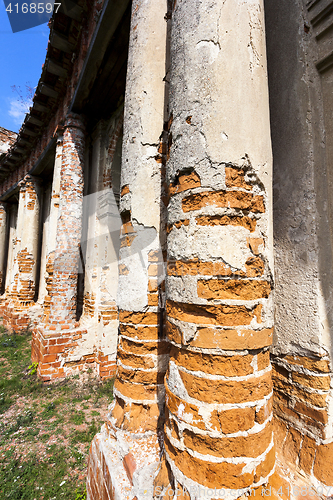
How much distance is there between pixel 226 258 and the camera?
106cm

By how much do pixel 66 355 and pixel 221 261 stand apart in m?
4.24

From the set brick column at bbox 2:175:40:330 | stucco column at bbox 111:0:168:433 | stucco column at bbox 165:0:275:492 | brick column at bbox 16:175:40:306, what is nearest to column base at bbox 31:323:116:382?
stucco column at bbox 111:0:168:433

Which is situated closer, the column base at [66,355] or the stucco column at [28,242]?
the column base at [66,355]

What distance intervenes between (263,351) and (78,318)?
486cm

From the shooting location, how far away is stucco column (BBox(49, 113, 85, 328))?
464 cm

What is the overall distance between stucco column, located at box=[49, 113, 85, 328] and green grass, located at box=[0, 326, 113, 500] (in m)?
1.14

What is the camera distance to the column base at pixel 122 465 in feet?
4.22

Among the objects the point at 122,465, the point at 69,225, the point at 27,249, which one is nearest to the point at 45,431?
the point at 122,465

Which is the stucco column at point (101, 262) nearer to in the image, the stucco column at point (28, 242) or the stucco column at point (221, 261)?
the stucco column at point (221, 261)

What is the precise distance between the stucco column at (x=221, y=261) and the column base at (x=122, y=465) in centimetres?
31

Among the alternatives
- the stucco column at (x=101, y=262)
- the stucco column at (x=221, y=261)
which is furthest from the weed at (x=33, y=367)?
the stucco column at (x=221, y=261)

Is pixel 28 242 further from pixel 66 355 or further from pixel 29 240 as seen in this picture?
pixel 66 355

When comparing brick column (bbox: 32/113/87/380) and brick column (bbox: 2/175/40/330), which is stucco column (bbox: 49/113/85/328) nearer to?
brick column (bbox: 32/113/87/380)

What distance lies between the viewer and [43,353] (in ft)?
13.8
